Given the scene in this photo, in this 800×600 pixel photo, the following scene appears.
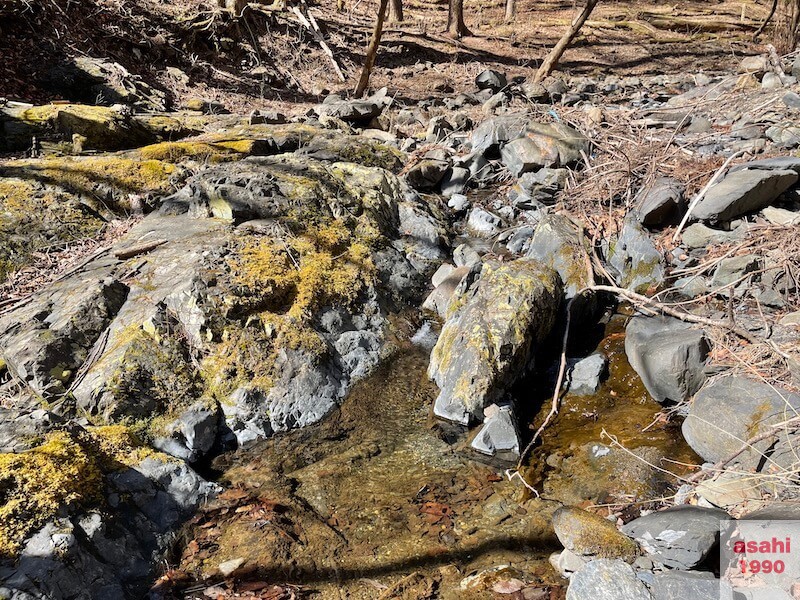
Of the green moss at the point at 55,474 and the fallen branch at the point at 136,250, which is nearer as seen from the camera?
the green moss at the point at 55,474

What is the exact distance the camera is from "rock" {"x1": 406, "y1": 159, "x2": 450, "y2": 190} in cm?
762

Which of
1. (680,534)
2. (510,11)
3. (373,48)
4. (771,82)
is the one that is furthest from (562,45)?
(680,534)

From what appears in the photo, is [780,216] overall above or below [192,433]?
above

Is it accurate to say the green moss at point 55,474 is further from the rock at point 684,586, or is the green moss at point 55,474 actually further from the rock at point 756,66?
the rock at point 756,66

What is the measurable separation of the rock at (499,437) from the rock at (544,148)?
183 inches

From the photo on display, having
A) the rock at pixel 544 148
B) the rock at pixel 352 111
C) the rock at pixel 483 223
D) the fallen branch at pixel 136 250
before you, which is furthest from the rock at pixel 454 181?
the fallen branch at pixel 136 250

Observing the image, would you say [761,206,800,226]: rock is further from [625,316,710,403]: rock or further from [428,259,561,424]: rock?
[428,259,561,424]: rock

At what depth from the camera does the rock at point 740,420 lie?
10.5ft

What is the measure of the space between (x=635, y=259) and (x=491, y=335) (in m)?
2.14

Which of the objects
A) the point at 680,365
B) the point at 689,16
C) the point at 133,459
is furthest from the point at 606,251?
the point at 689,16

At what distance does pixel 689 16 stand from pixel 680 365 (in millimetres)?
22240

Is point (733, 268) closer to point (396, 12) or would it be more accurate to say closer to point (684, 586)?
point (684, 586)

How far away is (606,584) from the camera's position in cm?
258

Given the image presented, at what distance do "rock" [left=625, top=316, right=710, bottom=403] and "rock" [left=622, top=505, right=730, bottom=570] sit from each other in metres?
1.22
